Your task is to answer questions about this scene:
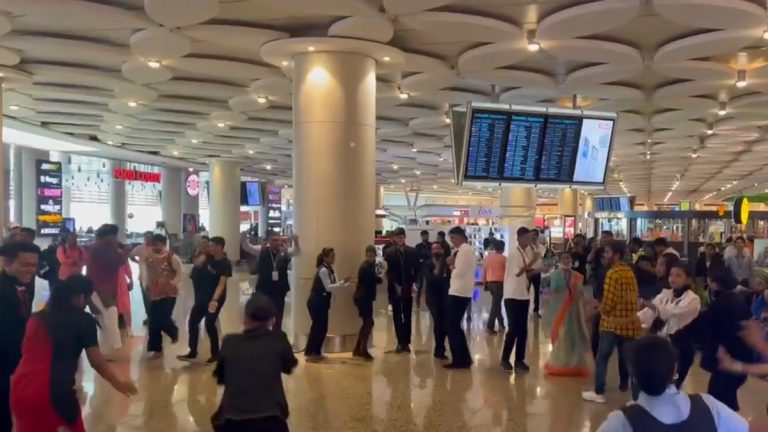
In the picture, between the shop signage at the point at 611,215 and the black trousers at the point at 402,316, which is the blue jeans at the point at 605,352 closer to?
the black trousers at the point at 402,316

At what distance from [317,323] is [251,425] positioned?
16.7 ft

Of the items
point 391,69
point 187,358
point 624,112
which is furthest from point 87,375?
point 624,112

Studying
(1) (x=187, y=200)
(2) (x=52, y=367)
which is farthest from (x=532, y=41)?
(1) (x=187, y=200)

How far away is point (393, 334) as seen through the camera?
34.7ft

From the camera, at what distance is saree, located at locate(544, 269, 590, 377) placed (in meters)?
7.71

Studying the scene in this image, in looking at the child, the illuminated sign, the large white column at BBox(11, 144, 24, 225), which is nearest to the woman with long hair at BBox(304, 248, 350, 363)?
the child

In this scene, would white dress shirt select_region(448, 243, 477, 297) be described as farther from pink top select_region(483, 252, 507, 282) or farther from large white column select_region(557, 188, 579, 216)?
large white column select_region(557, 188, 579, 216)

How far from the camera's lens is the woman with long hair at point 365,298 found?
8414 mm

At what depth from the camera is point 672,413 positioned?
7.12ft

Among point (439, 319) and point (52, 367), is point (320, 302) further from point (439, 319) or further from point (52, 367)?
point (52, 367)

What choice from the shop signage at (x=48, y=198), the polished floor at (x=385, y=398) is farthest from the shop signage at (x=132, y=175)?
the polished floor at (x=385, y=398)

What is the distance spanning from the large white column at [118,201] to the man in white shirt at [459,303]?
74.5 feet

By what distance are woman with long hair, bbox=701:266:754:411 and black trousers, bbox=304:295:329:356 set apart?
475 cm

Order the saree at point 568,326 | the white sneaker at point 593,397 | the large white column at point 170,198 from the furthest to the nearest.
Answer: the large white column at point 170,198 → the saree at point 568,326 → the white sneaker at point 593,397
